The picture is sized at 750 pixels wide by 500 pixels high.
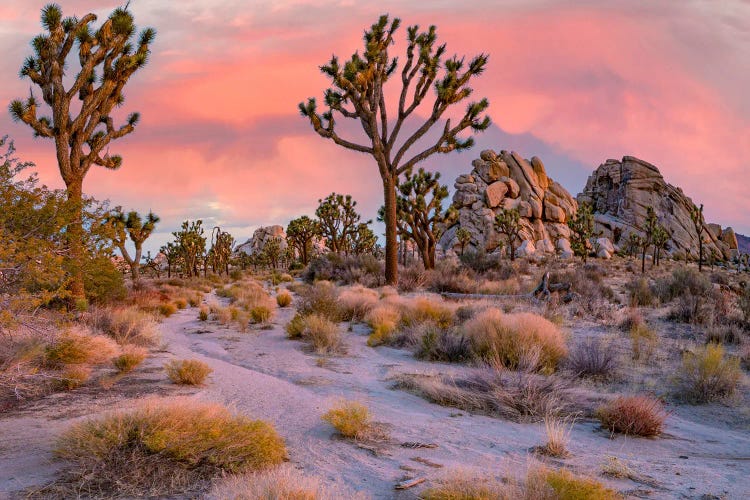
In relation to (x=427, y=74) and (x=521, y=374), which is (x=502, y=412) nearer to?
(x=521, y=374)

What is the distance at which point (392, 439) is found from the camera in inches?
199

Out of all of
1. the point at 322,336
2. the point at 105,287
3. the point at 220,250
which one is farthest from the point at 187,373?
the point at 220,250

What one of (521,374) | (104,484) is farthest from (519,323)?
(104,484)

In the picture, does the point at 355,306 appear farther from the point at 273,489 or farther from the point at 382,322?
the point at 273,489

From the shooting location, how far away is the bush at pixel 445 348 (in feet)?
30.2

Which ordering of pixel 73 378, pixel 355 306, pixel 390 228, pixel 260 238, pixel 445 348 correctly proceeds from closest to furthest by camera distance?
pixel 73 378
pixel 445 348
pixel 355 306
pixel 390 228
pixel 260 238

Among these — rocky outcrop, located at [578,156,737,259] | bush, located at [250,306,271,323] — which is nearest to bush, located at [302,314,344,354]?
bush, located at [250,306,271,323]

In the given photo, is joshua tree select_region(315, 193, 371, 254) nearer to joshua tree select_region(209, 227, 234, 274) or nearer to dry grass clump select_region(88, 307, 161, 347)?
joshua tree select_region(209, 227, 234, 274)

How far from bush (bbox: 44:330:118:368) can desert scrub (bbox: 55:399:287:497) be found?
3.82 m

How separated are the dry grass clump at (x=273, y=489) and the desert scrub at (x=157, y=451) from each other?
250 mm

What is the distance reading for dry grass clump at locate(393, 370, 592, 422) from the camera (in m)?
6.14

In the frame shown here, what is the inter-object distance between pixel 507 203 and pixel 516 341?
7639cm

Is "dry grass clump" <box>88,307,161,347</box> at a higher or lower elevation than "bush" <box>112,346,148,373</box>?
higher

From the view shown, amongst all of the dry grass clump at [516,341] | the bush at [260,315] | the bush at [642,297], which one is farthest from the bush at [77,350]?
the bush at [642,297]
